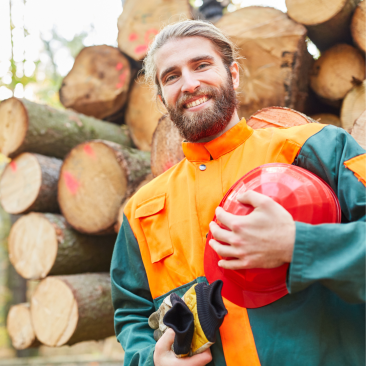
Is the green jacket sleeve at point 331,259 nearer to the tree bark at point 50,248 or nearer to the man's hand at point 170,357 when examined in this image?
the man's hand at point 170,357

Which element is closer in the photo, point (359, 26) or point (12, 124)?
point (359, 26)

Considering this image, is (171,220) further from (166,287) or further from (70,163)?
(70,163)

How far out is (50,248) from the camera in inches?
114

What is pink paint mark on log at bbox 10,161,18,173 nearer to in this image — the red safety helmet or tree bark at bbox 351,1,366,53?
the red safety helmet

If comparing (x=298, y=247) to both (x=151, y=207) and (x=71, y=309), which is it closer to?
(x=151, y=207)

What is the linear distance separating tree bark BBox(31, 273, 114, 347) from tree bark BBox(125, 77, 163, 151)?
1367mm

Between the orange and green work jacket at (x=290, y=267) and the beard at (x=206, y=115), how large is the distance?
54 mm

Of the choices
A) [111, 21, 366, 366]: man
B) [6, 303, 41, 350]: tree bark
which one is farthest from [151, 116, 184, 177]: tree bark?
[6, 303, 41, 350]: tree bark

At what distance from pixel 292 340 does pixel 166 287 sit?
47 cm

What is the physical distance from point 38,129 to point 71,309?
1495mm

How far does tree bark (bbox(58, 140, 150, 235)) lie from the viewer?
8.78ft

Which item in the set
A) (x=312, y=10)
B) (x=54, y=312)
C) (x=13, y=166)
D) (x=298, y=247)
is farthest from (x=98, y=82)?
(x=298, y=247)

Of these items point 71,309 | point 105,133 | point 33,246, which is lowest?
point 71,309

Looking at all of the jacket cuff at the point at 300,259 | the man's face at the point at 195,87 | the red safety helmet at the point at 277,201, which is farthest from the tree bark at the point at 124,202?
the jacket cuff at the point at 300,259
